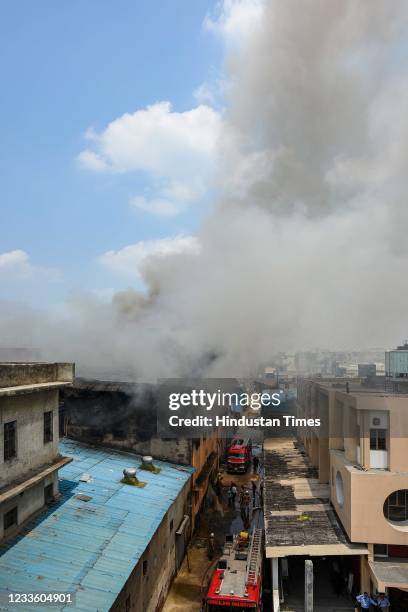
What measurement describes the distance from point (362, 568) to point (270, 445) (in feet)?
73.4

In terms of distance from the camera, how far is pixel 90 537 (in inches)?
629

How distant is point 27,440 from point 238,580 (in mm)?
9101

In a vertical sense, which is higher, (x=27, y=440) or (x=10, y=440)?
(x=10, y=440)

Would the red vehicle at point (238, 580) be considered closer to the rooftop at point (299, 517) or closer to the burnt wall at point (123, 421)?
the rooftop at point (299, 517)

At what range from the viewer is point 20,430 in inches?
629

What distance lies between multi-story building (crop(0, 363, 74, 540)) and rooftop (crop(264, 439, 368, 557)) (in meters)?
8.81

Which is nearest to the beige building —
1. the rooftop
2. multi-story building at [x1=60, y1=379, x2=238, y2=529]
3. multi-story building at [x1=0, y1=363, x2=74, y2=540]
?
the rooftop

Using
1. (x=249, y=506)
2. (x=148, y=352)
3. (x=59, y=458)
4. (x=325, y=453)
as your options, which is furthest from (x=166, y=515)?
(x=148, y=352)

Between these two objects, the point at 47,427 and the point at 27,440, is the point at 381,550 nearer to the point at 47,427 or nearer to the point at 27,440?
the point at 47,427

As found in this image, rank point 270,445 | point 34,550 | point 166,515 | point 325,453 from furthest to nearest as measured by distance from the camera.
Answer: point 270,445, point 325,453, point 166,515, point 34,550

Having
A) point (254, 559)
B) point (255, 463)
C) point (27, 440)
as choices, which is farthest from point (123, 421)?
point (255, 463)

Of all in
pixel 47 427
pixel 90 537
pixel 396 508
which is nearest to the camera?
pixel 90 537

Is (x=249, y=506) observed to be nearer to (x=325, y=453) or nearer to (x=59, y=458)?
(x=325, y=453)

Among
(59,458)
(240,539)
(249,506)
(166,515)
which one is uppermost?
(59,458)
